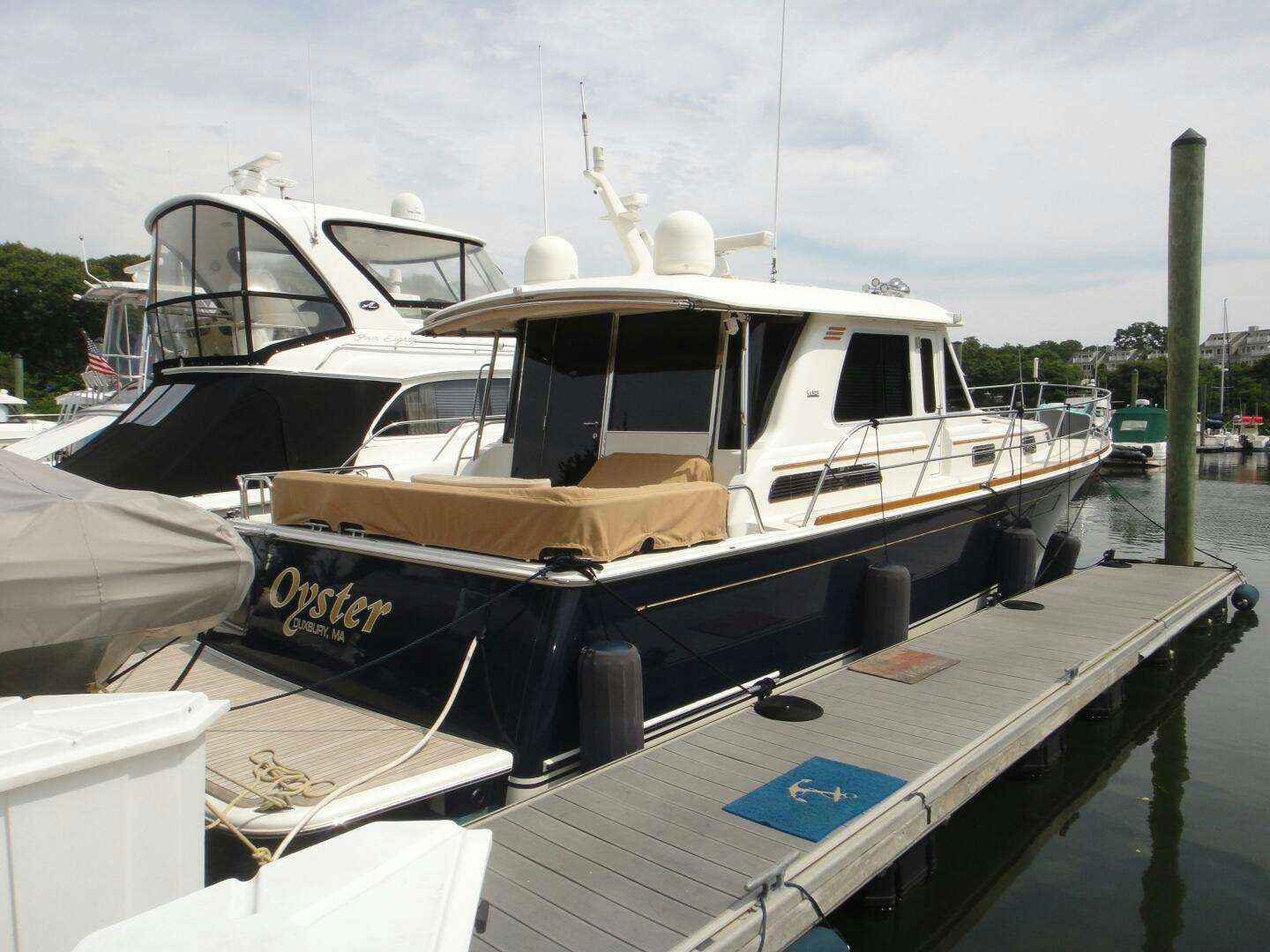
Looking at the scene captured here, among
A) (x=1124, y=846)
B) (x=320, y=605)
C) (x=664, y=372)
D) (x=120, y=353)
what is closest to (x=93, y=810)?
(x=320, y=605)

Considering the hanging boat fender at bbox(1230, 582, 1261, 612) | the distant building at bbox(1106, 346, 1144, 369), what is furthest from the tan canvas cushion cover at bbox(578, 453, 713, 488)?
the distant building at bbox(1106, 346, 1144, 369)

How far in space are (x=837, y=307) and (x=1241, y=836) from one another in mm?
3805

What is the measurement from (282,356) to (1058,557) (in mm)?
7920

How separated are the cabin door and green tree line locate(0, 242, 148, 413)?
1698 inches

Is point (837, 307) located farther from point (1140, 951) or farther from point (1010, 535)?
point (1140, 951)

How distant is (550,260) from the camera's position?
6.82 meters

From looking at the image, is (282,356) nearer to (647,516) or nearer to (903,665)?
(647,516)

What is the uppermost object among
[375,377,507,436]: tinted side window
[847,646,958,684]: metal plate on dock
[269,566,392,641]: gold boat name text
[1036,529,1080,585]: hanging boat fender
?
[375,377,507,436]: tinted side window

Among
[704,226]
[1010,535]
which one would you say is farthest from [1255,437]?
[704,226]

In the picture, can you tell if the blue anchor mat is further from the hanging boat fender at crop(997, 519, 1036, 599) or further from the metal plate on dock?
the hanging boat fender at crop(997, 519, 1036, 599)

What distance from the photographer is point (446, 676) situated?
427 centimetres

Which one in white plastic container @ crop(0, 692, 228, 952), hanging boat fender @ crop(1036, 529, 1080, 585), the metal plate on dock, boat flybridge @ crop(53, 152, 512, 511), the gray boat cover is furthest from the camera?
hanging boat fender @ crop(1036, 529, 1080, 585)

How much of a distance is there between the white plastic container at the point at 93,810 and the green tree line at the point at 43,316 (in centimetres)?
4633

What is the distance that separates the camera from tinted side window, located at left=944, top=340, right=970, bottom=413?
759cm
